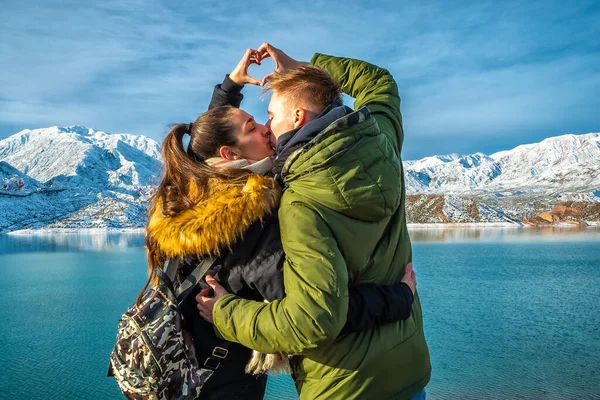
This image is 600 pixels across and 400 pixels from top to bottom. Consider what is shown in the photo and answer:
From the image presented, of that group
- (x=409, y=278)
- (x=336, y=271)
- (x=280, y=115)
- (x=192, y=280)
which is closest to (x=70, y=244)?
(x=192, y=280)

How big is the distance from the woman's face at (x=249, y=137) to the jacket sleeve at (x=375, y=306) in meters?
0.93

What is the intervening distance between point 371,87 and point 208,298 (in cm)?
146

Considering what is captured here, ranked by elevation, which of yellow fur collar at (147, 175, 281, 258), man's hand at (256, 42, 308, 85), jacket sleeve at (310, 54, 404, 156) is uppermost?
man's hand at (256, 42, 308, 85)

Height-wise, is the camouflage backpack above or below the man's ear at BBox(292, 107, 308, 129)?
below

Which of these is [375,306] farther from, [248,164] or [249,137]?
[249,137]

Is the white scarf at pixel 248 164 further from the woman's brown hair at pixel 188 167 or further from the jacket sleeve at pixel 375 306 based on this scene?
the jacket sleeve at pixel 375 306

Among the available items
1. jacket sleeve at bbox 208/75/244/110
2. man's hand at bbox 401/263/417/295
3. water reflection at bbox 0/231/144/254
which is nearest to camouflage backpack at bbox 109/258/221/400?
man's hand at bbox 401/263/417/295

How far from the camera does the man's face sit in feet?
7.60

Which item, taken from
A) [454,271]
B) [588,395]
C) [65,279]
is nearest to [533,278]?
[454,271]

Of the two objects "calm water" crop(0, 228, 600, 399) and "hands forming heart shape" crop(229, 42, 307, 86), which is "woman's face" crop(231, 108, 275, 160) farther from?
"calm water" crop(0, 228, 600, 399)

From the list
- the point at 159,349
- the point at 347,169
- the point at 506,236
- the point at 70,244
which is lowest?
the point at 70,244

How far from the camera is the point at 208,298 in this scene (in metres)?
2.25

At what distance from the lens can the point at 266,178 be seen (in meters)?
2.25

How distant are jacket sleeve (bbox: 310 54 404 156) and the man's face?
1.61ft
